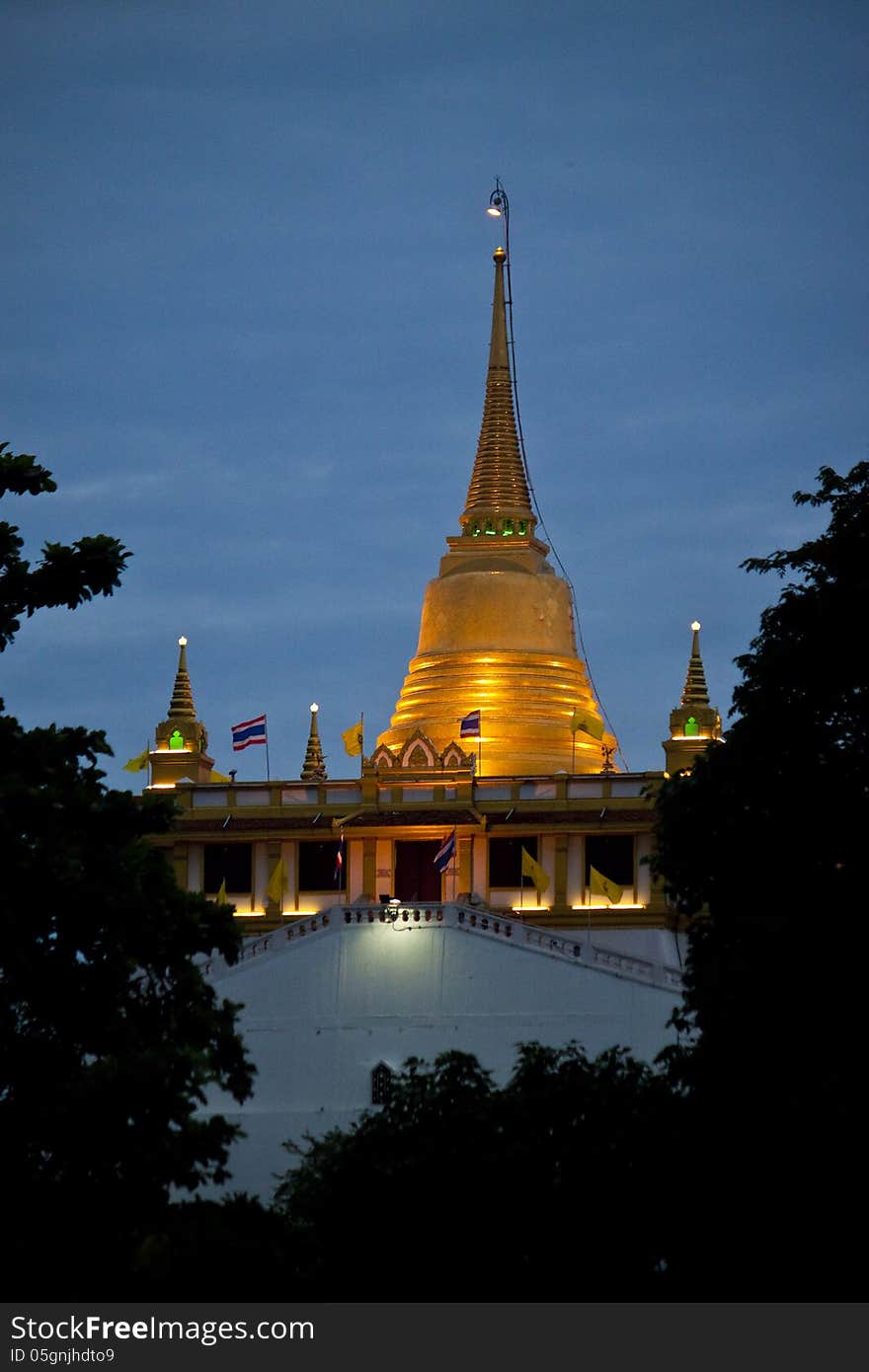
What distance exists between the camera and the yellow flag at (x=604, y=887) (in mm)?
81375

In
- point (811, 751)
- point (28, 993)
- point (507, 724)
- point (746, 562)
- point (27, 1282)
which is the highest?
point (507, 724)

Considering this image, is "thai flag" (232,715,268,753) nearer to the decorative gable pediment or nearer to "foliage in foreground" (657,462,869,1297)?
the decorative gable pediment

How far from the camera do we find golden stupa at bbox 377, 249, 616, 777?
89.9 meters

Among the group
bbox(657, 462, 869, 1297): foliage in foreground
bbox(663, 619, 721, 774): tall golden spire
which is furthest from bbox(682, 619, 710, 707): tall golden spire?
bbox(657, 462, 869, 1297): foliage in foreground

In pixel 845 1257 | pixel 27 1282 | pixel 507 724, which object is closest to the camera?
pixel 27 1282

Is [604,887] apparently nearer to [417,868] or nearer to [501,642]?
[417,868]

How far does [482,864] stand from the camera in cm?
8406

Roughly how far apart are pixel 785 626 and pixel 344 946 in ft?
68.7

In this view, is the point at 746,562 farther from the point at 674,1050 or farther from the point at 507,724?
the point at 507,724

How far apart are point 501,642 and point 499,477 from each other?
19.1 ft

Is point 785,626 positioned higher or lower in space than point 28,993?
higher

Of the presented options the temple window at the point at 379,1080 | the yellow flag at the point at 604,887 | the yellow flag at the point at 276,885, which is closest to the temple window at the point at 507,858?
the yellow flag at the point at 604,887

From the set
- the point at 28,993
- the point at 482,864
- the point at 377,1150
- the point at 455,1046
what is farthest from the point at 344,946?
the point at 28,993

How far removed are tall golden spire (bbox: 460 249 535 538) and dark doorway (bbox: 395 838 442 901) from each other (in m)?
14.3
